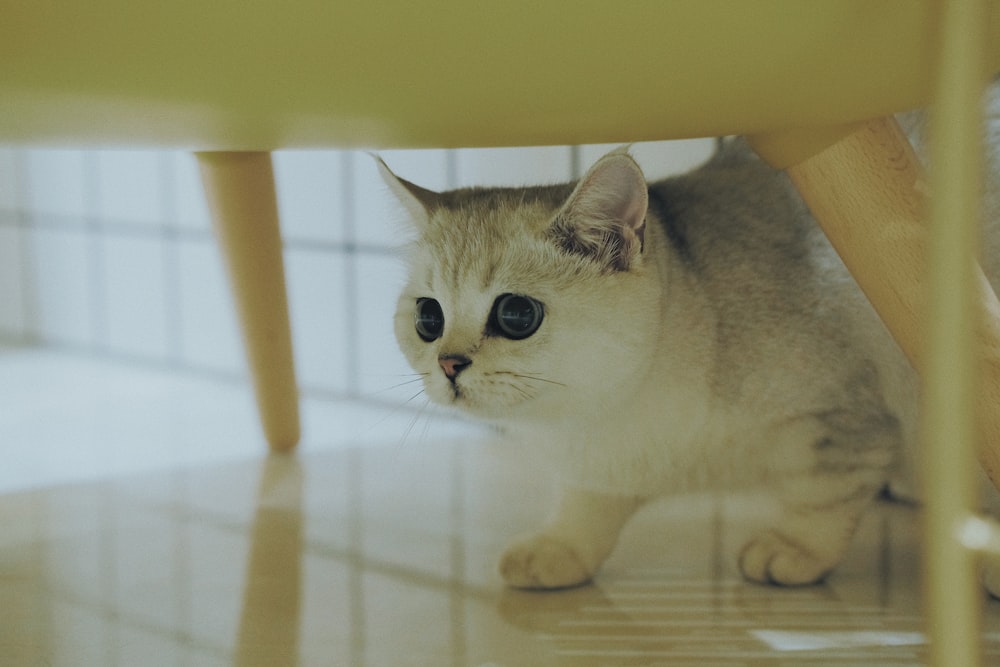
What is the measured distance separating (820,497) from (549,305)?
337mm

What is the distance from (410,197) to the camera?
1130mm

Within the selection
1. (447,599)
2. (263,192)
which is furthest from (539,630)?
(263,192)

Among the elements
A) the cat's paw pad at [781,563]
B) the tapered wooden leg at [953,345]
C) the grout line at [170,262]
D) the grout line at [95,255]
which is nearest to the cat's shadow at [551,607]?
the cat's paw pad at [781,563]

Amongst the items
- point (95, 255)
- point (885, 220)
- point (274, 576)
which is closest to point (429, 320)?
point (274, 576)

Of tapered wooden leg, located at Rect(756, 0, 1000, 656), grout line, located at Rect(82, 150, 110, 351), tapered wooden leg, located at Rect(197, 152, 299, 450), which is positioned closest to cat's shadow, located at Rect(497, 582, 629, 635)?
tapered wooden leg, located at Rect(756, 0, 1000, 656)

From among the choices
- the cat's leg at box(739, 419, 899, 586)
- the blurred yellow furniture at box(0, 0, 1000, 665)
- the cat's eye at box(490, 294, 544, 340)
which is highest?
the blurred yellow furniture at box(0, 0, 1000, 665)

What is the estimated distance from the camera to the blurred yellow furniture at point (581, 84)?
59cm

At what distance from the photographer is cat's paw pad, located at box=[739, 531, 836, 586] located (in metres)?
1.07

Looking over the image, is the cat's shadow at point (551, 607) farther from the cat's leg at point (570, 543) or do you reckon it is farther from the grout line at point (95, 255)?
the grout line at point (95, 255)

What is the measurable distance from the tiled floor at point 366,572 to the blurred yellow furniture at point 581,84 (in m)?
0.29

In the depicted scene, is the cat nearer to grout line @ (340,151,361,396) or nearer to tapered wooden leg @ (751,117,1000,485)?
tapered wooden leg @ (751,117,1000,485)

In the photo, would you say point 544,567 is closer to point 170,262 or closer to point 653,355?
point 653,355

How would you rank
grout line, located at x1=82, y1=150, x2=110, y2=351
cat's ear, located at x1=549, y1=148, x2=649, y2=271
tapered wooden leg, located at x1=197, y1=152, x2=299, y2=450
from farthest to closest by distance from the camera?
grout line, located at x1=82, y1=150, x2=110, y2=351
tapered wooden leg, located at x1=197, y1=152, x2=299, y2=450
cat's ear, located at x1=549, y1=148, x2=649, y2=271

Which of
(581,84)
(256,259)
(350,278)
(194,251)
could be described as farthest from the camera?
(194,251)
